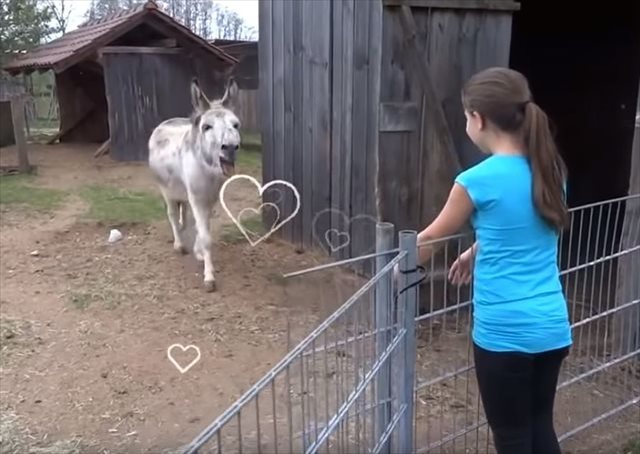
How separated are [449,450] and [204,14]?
13370 millimetres

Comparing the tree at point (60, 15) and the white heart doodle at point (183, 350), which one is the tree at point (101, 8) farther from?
the white heart doodle at point (183, 350)

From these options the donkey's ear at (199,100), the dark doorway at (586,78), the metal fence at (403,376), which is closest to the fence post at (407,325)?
the metal fence at (403,376)

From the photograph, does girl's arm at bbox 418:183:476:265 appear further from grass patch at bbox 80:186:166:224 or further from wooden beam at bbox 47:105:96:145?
wooden beam at bbox 47:105:96:145

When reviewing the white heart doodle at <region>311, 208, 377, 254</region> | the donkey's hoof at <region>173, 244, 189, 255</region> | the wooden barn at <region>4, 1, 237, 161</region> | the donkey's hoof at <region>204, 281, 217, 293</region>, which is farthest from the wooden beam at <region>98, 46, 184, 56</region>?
the donkey's hoof at <region>204, 281, 217, 293</region>

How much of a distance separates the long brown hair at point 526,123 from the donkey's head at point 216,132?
3.40 metres

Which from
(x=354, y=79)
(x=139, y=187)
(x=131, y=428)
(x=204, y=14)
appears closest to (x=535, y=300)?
(x=131, y=428)

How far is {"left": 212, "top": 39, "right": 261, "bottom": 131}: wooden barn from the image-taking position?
628 inches


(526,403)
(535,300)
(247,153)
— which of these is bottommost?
(247,153)

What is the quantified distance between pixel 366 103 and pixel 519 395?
3525 millimetres

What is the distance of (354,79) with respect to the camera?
562 cm

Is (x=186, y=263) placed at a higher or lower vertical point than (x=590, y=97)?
lower

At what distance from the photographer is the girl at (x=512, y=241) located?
2.19 meters

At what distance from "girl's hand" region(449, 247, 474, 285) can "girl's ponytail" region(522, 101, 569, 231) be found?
0.47 m

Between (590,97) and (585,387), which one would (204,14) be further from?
(585,387)
